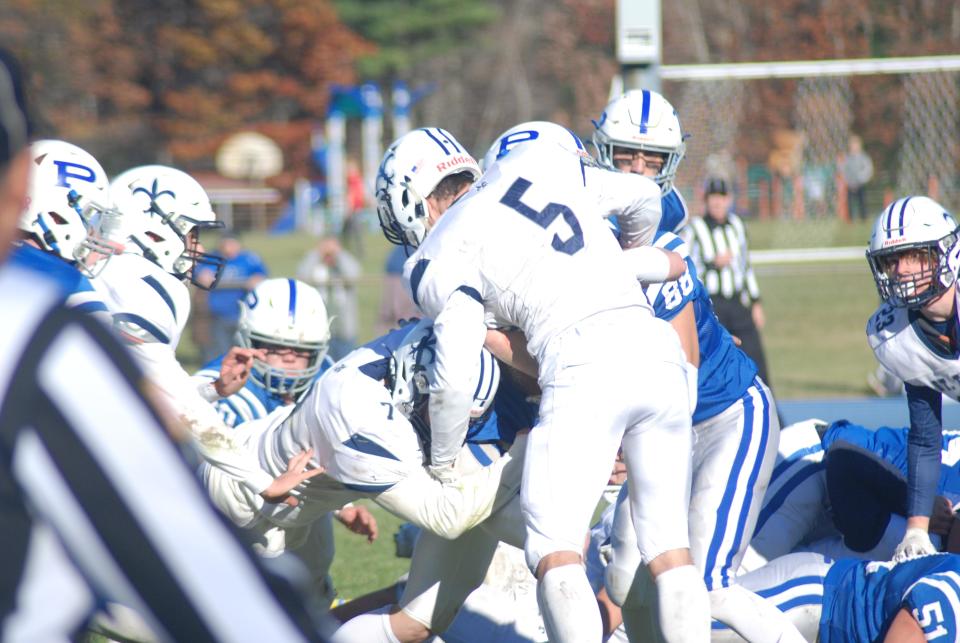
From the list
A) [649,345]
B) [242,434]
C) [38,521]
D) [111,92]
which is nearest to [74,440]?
[38,521]

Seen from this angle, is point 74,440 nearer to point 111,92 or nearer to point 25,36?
point 25,36

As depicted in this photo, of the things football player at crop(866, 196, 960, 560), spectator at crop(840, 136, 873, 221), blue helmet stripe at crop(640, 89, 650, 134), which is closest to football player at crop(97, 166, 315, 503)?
blue helmet stripe at crop(640, 89, 650, 134)

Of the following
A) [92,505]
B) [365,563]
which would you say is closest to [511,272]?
[92,505]

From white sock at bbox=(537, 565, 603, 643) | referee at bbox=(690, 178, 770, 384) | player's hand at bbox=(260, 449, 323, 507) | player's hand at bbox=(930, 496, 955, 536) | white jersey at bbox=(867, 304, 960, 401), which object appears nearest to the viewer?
white sock at bbox=(537, 565, 603, 643)

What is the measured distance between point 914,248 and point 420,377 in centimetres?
175

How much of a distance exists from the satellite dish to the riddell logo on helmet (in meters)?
35.4

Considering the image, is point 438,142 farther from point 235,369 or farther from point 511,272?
point 235,369

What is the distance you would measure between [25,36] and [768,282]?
2449 cm

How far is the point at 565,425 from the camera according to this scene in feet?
11.0

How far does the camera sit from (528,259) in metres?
3.50

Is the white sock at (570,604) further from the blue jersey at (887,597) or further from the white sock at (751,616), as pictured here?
the blue jersey at (887,597)

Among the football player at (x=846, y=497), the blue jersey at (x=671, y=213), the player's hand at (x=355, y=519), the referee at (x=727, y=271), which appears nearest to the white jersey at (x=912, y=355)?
the football player at (x=846, y=497)

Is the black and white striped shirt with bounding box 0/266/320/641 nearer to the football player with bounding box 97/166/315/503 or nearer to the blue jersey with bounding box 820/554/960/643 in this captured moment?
the football player with bounding box 97/166/315/503

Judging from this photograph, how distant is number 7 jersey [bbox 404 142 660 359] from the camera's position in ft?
11.4
